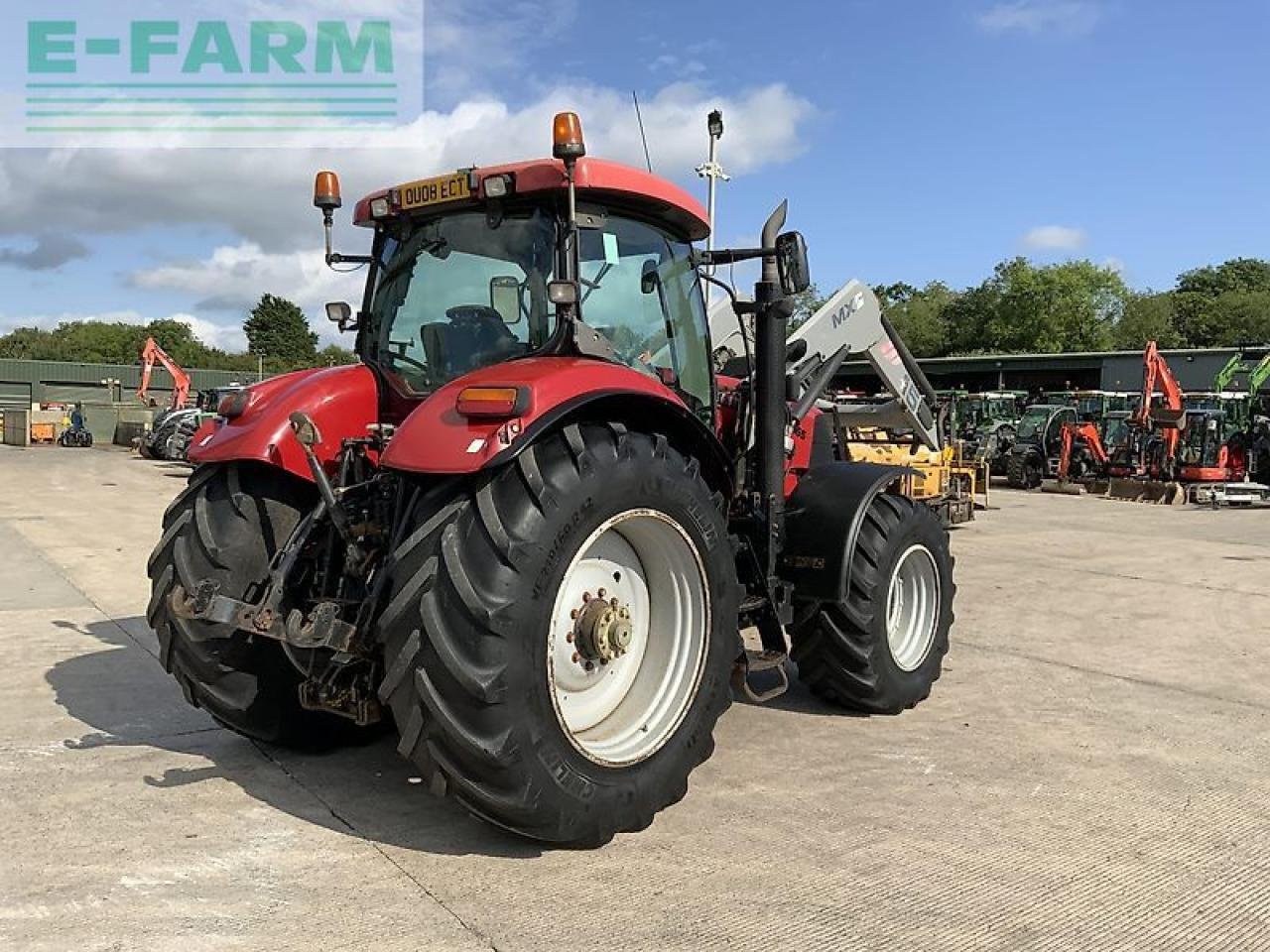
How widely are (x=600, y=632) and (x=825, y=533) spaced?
1.68 m

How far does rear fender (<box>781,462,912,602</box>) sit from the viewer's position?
501 centimetres

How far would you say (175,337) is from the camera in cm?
9788

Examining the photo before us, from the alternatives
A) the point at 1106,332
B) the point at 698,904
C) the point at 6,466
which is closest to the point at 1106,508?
the point at 698,904

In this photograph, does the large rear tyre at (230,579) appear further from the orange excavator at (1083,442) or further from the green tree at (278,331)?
the green tree at (278,331)

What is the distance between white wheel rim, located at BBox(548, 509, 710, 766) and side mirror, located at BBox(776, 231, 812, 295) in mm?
1503

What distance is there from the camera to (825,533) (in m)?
5.07

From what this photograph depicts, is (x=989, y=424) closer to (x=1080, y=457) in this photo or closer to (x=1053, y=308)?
(x=1080, y=457)

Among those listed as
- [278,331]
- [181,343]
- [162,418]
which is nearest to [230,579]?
[162,418]

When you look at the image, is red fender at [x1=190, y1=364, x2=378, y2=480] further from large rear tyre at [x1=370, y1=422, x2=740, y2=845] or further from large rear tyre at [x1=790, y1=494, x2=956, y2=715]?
large rear tyre at [x1=790, y1=494, x2=956, y2=715]

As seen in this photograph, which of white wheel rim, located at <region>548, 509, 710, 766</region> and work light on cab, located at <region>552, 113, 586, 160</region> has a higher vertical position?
work light on cab, located at <region>552, 113, 586, 160</region>

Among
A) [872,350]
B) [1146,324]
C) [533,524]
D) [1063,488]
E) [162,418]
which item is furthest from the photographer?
[1146,324]

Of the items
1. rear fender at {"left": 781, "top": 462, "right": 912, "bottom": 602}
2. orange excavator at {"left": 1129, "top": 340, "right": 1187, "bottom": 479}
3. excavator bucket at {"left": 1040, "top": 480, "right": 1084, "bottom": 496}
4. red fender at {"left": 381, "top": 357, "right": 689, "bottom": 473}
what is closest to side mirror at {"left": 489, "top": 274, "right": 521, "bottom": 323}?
red fender at {"left": 381, "top": 357, "right": 689, "bottom": 473}

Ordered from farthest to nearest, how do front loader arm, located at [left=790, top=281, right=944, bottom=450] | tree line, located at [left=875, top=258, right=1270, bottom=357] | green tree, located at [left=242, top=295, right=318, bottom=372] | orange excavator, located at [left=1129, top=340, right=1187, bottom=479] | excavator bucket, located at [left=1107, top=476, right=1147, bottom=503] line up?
green tree, located at [left=242, top=295, right=318, bottom=372] < tree line, located at [left=875, top=258, right=1270, bottom=357] < orange excavator, located at [left=1129, top=340, right=1187, bottom=479] < excavator bucket, located at [left=1107, top=476, right=1147, bottom=503] < front loader arm, located at [left=790, top=281, right=944, bottom=450]

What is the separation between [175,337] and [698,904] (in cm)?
10463
